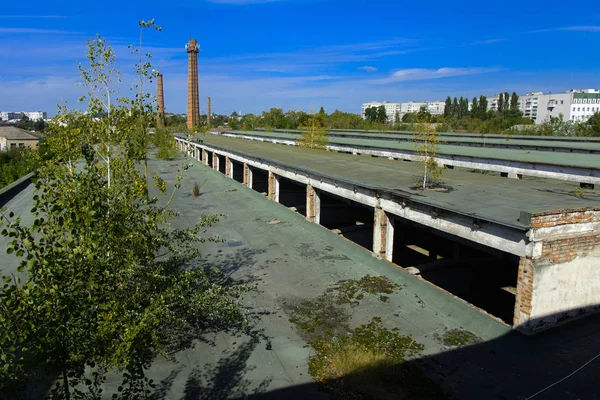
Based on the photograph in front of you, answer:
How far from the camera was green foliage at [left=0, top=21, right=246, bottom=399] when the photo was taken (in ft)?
13.3

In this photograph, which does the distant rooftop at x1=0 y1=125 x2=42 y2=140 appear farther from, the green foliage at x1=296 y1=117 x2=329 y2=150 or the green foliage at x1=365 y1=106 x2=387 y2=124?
the green foliage at x1=365 y1=106 x2=387 y2=124

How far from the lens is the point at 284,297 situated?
11.0 metres

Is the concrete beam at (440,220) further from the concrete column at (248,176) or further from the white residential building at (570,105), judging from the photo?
the white residential building at (570,105)

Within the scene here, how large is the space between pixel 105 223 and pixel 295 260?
28.9ft

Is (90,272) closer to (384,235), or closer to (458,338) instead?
(458,338)

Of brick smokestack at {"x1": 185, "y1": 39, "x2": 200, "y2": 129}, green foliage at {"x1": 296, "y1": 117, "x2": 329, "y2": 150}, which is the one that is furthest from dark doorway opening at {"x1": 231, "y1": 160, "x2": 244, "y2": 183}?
brick smokestack at {"x1": 185, "y1": 39, "x2": 200, "y2": 129}

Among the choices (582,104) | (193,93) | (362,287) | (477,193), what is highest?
(582,104)

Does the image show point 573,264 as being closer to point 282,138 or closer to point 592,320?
point 592,320

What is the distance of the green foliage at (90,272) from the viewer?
13.3 ft

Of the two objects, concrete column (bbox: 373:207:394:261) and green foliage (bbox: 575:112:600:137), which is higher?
green foliage (bbox: 575:112:600:137)

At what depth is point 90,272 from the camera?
4.54 meters

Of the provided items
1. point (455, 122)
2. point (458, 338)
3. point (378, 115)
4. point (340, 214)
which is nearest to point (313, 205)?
point (340, 214)

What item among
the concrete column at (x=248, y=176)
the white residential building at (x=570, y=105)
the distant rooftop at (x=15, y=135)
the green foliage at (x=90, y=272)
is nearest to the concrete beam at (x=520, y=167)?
the concrete column at (x=248, y=176)

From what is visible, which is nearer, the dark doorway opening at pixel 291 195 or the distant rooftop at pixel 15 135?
the dark doorway opening at pixel 291 195
